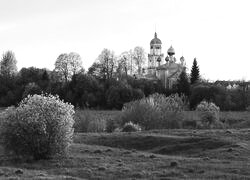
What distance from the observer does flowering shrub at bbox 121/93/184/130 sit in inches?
2366

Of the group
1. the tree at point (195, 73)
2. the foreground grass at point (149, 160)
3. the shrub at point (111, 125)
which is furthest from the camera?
the tree at point (195, 73)

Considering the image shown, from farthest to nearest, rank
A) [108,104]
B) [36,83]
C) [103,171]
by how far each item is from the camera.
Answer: [36,83] → [108,104] → [103,171]

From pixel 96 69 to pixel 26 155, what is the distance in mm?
74043

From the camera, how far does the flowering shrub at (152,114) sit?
60094mm

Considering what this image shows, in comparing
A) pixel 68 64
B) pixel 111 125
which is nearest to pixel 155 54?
pixel 68 64

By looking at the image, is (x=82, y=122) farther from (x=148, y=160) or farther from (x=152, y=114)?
(x=148, y=160)

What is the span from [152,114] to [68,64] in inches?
1804

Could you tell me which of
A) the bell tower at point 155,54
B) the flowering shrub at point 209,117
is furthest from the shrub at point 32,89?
the bell tower at point 155,54

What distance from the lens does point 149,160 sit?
30.3 metres

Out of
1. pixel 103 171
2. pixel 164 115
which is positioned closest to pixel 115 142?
pixel 103 171

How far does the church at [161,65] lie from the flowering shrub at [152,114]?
190 feet

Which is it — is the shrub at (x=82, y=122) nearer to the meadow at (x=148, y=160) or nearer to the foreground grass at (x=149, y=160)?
the meadow at (x=148, y=160)

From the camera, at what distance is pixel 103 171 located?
1013 inches

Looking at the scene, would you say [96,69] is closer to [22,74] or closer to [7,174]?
[22,74]
